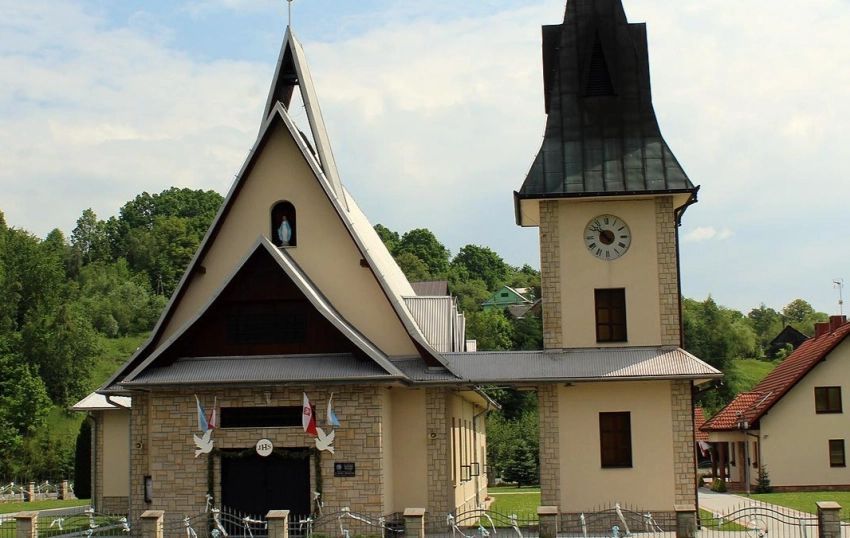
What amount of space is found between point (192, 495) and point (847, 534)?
14371 millimetres

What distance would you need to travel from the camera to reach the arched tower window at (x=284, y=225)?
29188 millimetres

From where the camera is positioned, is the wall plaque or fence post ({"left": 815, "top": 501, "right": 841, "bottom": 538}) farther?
the wall plaque

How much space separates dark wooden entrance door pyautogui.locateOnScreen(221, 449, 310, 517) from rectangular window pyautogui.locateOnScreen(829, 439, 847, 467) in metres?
23.5

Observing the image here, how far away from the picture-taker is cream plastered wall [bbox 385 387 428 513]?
27.5 m

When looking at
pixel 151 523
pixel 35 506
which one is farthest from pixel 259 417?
pixel 35 506

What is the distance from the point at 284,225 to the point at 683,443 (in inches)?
446

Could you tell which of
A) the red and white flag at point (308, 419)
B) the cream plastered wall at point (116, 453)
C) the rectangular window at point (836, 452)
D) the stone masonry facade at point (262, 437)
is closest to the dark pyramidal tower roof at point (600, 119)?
the stone masonry facade at point (262, 437)

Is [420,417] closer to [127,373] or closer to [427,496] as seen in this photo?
[427,496]

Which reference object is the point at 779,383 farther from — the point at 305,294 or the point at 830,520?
the point at 305,294

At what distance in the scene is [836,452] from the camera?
41.6m

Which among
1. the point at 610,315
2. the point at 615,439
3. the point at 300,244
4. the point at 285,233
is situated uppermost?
the point at 285,233

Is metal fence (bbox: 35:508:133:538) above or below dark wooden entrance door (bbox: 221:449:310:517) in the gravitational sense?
below

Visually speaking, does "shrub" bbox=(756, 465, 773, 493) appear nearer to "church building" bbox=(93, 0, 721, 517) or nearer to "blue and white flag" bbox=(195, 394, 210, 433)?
"church building" bbox=(93, 0, 721, 517)

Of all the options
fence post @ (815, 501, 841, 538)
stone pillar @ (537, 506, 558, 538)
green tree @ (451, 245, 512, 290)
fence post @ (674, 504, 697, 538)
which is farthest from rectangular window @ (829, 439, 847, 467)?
green tree @ (451, 245, 512, 290)
